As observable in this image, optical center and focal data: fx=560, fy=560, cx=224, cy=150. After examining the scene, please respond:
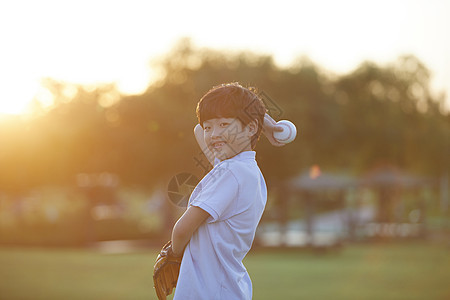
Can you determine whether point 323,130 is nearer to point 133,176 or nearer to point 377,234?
point 377,234

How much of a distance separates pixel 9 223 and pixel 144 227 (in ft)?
22.4

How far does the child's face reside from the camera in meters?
2.33

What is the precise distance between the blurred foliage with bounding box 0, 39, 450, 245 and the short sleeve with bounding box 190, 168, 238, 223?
722cm

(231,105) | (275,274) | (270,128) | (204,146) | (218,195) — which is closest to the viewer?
(218,195)

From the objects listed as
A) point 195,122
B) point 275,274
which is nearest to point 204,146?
point 275,274

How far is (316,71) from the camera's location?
84.8 feet

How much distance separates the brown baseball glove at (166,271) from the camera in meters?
2.35

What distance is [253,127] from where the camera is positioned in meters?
2.41

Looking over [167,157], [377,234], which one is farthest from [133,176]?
[377,234]

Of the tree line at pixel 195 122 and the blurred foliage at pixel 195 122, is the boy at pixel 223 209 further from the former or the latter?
the tree line at pixel 195 122

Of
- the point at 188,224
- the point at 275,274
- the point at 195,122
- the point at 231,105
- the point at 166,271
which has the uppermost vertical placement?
the point at 195,122

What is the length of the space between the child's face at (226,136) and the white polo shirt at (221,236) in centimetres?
9

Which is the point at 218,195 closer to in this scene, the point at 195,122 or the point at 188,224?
the point at 188,224

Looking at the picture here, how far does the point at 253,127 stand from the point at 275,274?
12980 millimetres
